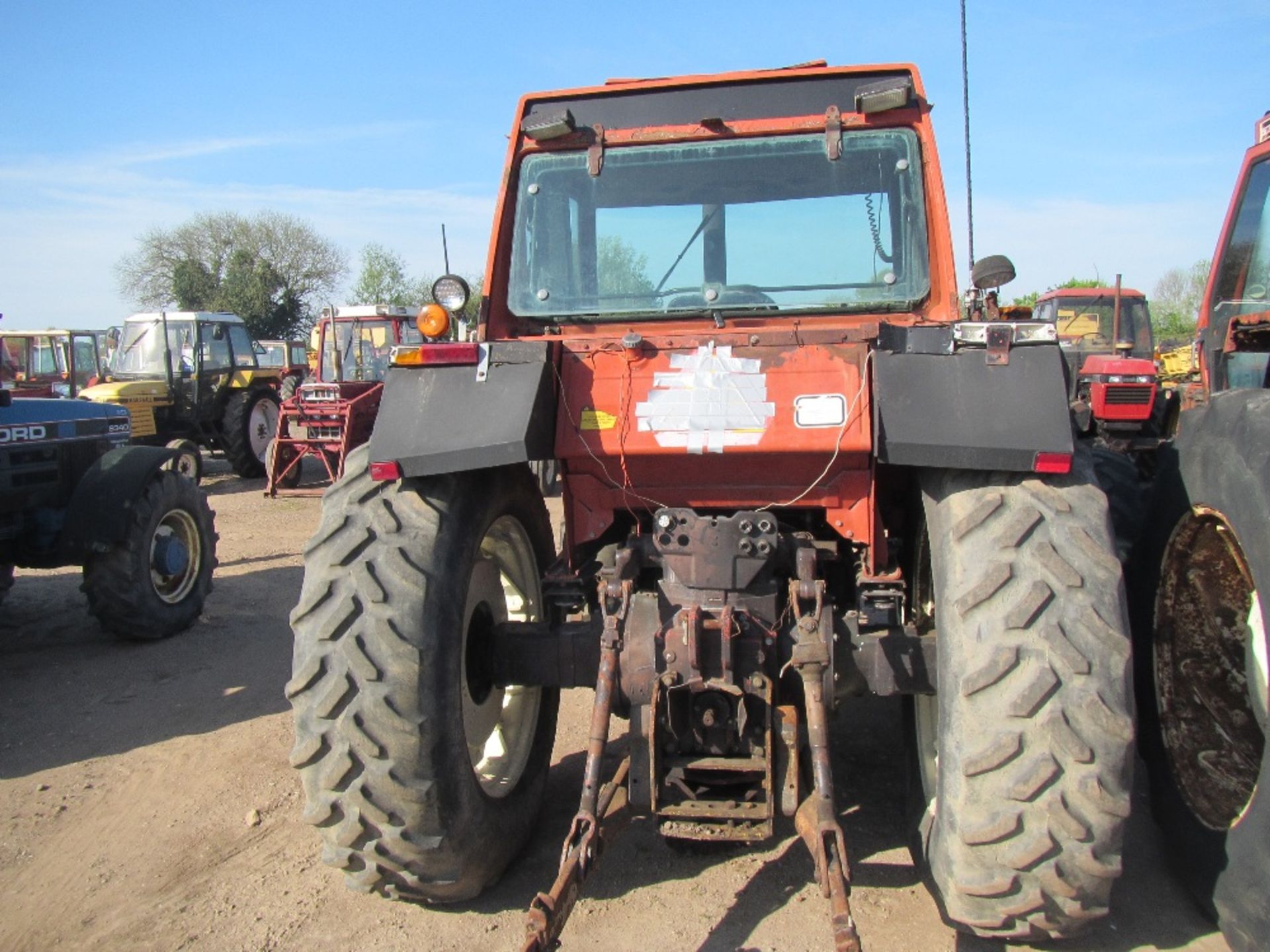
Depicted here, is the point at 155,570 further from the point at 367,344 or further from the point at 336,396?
the point at 367,344

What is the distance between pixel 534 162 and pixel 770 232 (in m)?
0.94

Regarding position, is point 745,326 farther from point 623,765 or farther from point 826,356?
point 623,765

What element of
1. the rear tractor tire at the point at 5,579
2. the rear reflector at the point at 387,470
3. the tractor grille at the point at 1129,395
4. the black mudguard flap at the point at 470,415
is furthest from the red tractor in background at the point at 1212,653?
the rear tractor tire at the point at 5,579

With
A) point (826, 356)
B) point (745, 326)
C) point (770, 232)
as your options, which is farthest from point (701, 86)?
point (826, 356)

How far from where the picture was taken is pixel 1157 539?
10.9 feet

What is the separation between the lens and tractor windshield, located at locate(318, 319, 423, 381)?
15.0m

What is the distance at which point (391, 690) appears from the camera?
276 centimetres

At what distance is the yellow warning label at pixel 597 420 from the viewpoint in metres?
2.99

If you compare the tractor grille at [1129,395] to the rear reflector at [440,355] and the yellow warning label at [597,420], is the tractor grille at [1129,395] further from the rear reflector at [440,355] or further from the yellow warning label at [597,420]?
the rear reflector at [440,355]

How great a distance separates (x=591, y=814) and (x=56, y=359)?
624 inches

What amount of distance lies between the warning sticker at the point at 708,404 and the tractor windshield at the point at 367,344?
40.9ft

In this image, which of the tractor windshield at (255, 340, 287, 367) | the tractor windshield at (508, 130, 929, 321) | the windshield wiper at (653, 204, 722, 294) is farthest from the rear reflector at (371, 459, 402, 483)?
the tractor windshield at (255, 340, 287, 367)

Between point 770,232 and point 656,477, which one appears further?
point 770,232

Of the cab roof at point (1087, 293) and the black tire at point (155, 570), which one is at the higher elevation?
the cab roof at point (1087, 293)
